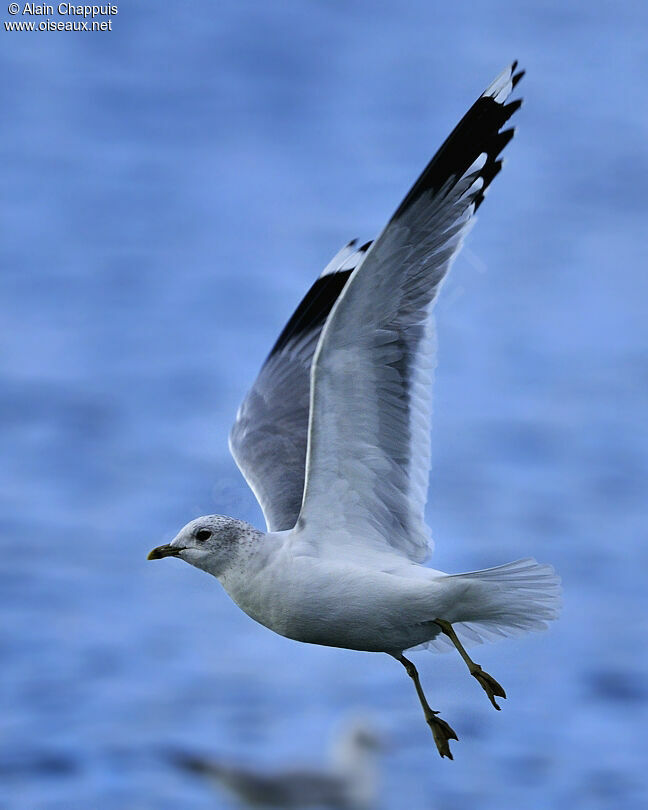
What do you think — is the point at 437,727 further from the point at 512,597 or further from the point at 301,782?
the point at 301,782

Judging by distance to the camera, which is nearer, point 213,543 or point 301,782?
point 213,543

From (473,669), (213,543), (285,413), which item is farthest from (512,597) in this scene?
(285,413)

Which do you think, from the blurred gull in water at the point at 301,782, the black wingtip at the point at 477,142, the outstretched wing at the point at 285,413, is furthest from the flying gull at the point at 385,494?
the blurred gull in water at the point at 301,782

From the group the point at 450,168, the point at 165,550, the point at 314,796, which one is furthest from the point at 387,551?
the point at 314,796

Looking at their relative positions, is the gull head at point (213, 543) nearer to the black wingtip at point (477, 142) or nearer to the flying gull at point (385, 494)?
the flying gull at point (385, 494)

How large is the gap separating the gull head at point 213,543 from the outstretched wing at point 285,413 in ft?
1.27

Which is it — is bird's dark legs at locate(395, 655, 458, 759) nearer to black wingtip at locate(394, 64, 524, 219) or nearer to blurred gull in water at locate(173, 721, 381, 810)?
black wingtip at locate(394, 64, 524, 219)

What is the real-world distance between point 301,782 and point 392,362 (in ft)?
14.8

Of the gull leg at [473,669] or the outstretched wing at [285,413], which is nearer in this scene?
the gull leg at [473,669]

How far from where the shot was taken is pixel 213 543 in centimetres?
498

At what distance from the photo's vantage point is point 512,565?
188 inches

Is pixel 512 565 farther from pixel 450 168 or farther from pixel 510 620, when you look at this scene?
pixel 450 168

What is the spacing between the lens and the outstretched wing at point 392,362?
15.2 ft

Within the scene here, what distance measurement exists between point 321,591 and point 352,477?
335mm
